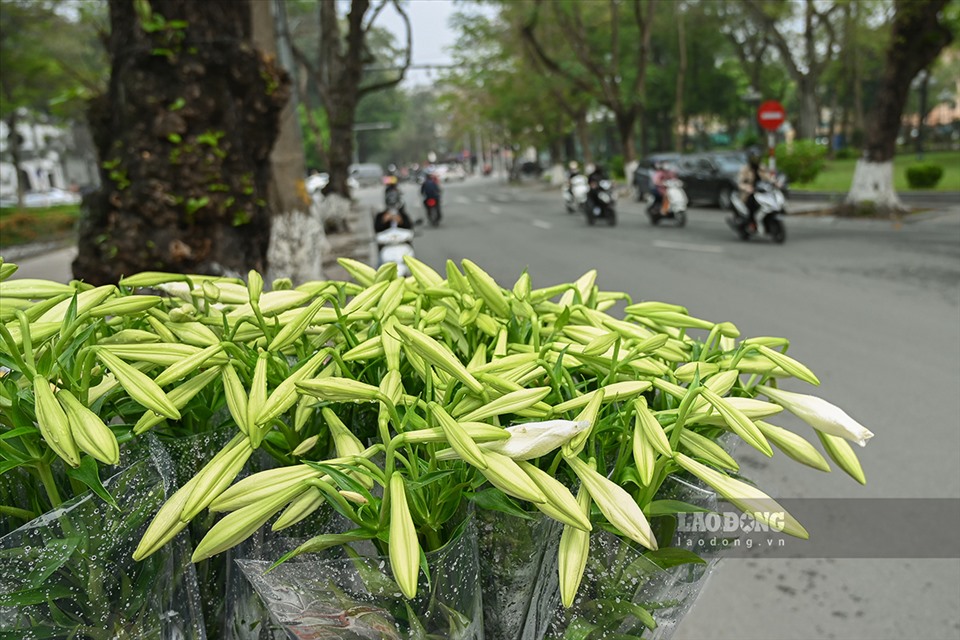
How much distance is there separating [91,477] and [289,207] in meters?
8.29

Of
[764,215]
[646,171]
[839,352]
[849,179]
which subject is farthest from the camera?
[849,179]

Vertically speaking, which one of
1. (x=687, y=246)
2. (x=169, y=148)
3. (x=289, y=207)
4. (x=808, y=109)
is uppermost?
(x=808, y=109)

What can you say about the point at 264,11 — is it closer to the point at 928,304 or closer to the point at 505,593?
the point at 928,304

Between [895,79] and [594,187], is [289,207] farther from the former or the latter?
[895,79]

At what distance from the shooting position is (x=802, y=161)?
856 inches

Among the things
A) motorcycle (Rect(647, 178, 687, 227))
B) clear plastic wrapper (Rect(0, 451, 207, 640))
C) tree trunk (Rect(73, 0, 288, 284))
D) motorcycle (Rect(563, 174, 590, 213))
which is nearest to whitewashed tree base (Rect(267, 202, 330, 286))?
tree trunk (Rect(73, 0, 288, 284))

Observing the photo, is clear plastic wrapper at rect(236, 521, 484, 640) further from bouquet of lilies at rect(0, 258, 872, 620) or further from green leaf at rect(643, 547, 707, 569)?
green leaf at rect(643, 547, 707, 569)

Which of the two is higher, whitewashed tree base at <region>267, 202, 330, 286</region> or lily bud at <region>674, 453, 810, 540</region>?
lily bud at <region>674, 453, 810, 540</region>

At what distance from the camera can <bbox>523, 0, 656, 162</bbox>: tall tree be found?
2263 centimetres

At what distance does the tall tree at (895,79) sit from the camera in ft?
42.8

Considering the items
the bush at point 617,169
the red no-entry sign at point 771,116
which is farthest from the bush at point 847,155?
the red no-entry sign at point 771,116

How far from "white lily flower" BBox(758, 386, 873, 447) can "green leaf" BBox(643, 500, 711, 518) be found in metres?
0.19

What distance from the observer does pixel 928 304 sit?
725cm

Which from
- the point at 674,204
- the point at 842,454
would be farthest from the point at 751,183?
the point at 842,454
